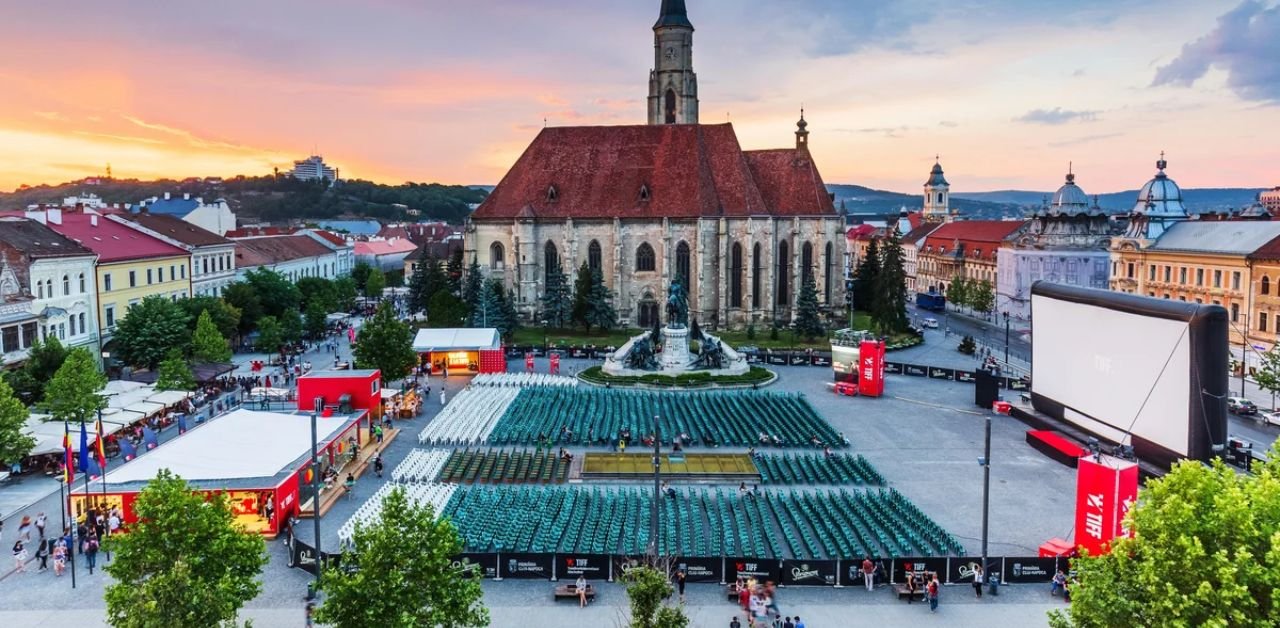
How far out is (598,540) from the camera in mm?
23781

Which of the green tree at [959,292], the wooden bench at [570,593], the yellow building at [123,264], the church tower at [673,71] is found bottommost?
the wooden bench at [570,593]

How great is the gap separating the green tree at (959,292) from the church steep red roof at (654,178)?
1005 inches

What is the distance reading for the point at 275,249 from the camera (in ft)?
262

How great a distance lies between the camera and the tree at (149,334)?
148 ft

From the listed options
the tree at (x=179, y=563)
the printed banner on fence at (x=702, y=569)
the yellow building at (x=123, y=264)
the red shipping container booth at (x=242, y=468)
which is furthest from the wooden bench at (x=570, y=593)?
the yellow building at (x=123, y=264)

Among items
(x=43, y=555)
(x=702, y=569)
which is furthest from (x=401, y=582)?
(x=43, y=555)

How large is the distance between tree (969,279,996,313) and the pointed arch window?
3523cm

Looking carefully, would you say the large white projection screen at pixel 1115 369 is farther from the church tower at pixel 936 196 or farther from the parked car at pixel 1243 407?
the church tower at pixel 936 196

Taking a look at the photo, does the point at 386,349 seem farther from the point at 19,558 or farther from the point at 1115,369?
the point at 1115,369

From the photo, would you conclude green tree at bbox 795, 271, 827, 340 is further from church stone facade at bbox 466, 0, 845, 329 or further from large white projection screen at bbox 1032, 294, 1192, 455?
large white projection screen at bbox 1032, 294, 1192, 455

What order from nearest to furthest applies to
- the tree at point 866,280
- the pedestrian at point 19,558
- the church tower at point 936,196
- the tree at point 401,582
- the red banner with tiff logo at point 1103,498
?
1. the tree at point 401,582
2. the red banner with tiff logo at point 1103,498
3. the pedestrian at point 19,558
4. the tree at point 866,280
5. the church tower at point 936,196

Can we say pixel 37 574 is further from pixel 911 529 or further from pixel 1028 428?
pixel 1028 428

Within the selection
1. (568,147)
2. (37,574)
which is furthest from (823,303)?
(37,574)

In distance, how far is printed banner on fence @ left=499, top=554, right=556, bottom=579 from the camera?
70.2 ft
